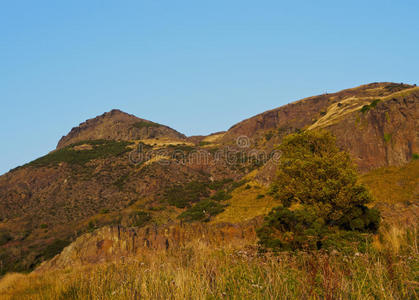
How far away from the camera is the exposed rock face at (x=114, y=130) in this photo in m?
141

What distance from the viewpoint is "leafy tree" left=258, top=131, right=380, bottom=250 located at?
11.1 m

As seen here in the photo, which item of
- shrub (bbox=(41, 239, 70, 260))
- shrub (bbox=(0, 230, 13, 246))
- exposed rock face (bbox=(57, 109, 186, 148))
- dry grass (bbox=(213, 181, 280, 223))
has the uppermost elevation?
exposed rock face (bbox=(57, 109, 186, 148))

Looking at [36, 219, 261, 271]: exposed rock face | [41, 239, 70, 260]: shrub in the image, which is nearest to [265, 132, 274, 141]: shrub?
[41, 239, 70, 260]: shrub

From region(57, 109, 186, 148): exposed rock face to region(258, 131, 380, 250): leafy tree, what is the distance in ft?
395

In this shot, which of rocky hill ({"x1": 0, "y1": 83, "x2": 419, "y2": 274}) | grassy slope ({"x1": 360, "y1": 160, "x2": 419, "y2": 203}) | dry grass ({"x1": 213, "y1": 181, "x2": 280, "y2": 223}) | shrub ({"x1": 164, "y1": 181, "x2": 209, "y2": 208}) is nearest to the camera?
grassy slope ({"x1": 360, "y1": 160, "x2": 419, "y2": 203})

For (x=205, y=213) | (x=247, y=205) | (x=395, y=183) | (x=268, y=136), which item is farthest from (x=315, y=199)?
(x=268, y=136)

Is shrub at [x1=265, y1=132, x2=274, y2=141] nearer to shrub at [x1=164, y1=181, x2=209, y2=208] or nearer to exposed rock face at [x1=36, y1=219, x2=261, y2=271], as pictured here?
shrub at [x1=164, y1=181, x2=209, y2=208]

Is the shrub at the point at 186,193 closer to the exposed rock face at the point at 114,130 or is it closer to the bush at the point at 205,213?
the bush at the point at 205,213

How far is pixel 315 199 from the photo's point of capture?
18.7 m

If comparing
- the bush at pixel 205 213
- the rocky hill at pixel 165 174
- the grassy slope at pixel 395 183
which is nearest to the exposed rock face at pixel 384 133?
the rocky hill at pixel 165 174

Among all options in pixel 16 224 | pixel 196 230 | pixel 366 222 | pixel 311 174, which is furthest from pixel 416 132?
pixel 16 224

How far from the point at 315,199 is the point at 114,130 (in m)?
137

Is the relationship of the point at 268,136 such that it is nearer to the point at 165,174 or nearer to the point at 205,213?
the point at 165,174

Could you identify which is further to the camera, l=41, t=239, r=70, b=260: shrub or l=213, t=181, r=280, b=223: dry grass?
l=41, t=239, r=70, b=260: shrub
